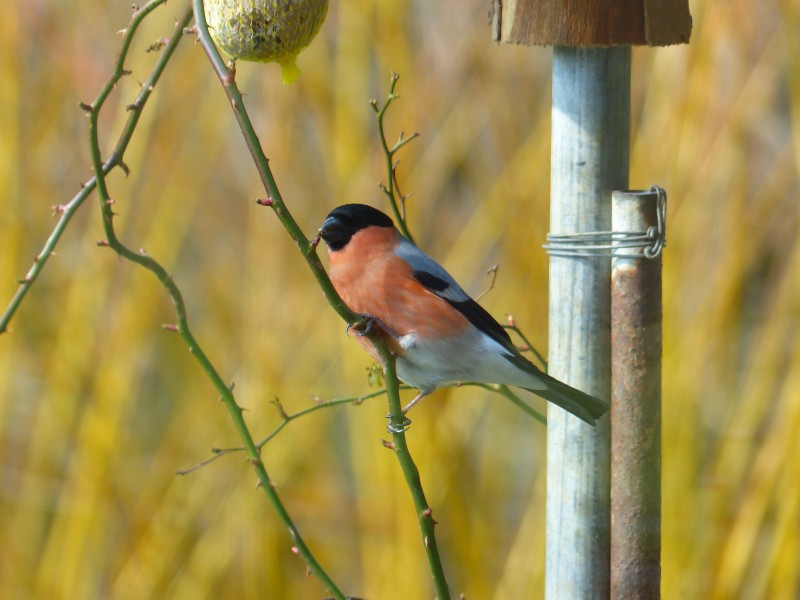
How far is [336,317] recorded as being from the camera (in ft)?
6.26

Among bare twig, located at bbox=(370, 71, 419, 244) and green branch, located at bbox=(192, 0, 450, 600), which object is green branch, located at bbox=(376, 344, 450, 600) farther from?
bare twig, located at bbox=(370, 71, 419, 244)

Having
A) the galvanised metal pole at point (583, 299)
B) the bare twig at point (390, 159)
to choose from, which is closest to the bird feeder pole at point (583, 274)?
the galvanised metal pole at point (583, 299)

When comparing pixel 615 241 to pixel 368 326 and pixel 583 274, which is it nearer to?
pixel 583 274

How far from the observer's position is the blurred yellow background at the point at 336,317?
1694mm

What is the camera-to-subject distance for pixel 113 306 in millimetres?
2062

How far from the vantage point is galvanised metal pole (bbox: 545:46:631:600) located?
0.95 meters

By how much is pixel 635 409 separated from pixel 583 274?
14cm

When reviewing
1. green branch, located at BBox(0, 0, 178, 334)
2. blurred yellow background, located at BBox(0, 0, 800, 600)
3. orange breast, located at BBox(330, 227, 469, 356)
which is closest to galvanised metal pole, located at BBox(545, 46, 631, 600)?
orange breast, located at BBox(330, 227, 469, 356)

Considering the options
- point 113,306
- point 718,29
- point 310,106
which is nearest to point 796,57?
point 718,29

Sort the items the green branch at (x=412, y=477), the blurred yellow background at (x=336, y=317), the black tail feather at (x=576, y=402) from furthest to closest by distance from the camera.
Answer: the blurred yellow background at (x=336, y=317)
the black tail feather at (x=576, y=402)
the green branch at (x=412, y=477)

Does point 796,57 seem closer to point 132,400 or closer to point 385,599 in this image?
point 385,599

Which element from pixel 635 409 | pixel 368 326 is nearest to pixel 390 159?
pixel 368 326

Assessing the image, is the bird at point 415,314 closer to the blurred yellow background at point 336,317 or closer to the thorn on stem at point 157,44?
the thorn on stem at point 157,44

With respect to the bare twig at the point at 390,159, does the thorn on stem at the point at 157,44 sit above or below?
below
